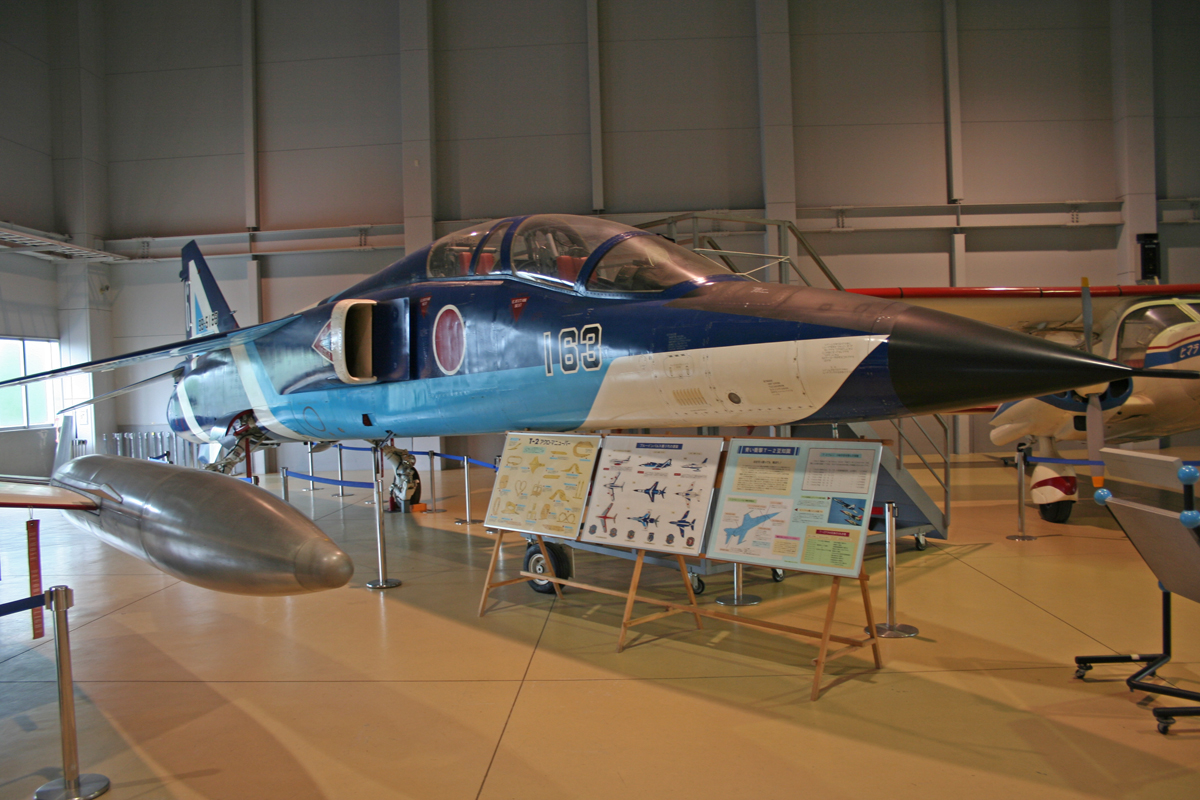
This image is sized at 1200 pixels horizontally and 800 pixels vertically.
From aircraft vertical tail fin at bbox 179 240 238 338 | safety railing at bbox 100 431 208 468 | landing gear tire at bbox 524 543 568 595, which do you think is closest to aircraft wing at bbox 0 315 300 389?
aircraft vertical tail fin at bbox 179 240 238 338

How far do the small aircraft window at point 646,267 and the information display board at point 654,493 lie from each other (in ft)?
3.32

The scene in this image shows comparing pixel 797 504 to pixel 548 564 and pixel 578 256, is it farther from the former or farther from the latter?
pixel 548 564

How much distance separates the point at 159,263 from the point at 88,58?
190 inches

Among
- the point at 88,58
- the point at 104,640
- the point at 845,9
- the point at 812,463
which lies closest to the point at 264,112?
the point at 88,58

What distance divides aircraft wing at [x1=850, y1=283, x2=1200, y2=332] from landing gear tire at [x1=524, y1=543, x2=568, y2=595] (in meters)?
4.63

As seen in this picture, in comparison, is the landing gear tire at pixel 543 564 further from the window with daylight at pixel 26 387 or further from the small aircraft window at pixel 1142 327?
the window with daylight at pixel 26 387

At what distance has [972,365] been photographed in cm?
296

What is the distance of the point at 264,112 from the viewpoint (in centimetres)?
1548

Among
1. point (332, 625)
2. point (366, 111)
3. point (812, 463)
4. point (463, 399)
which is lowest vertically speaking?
point (332, 625)

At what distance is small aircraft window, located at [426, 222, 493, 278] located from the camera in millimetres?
5289

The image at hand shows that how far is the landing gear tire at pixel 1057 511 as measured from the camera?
8.03 m

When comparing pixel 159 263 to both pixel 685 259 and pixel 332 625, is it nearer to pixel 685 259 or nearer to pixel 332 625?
pixel 332 625

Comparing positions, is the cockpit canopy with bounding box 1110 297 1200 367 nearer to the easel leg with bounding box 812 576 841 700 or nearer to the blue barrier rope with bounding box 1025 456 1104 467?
the blue barrier rope with bounding box 1025 456 1104 467

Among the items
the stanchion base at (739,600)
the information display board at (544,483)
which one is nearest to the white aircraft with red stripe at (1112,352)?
the stanchion base at (739,600)
